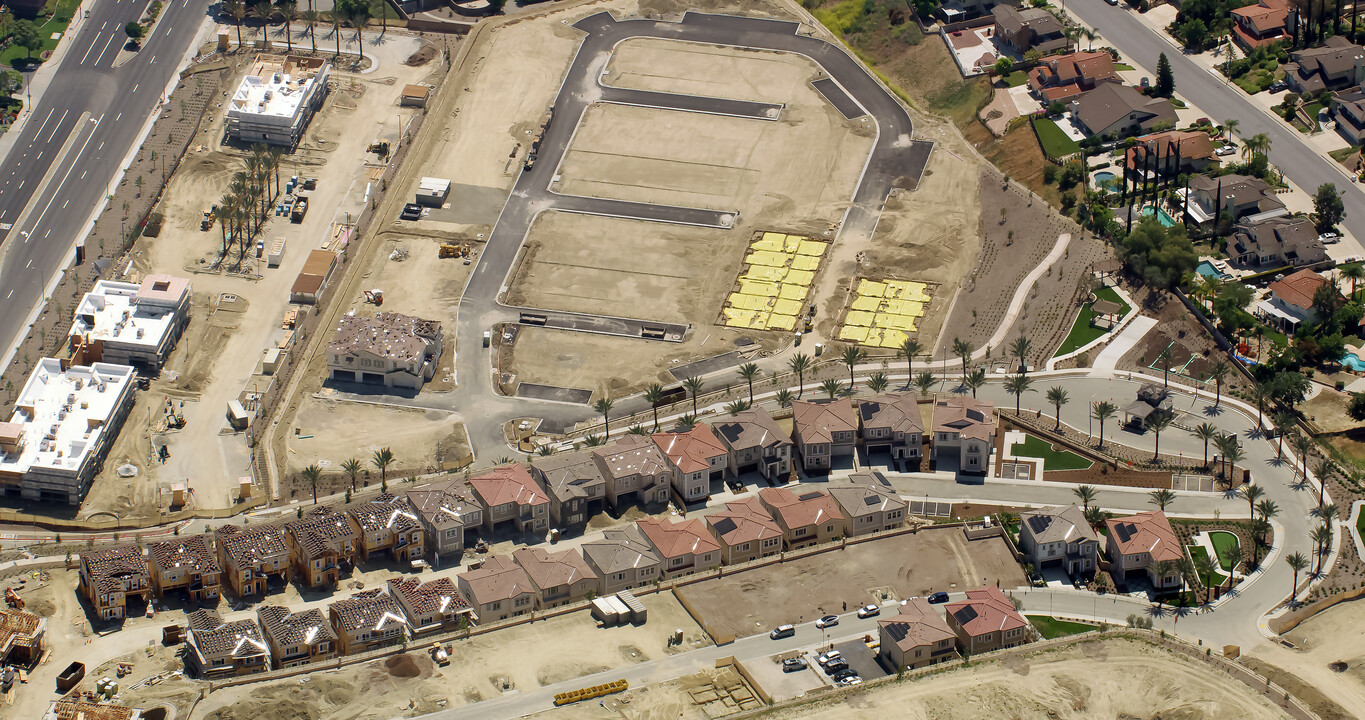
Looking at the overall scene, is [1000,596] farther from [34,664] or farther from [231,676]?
[34,664]

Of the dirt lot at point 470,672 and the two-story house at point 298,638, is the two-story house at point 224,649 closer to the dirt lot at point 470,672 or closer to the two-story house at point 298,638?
the two-story house at point 298,638

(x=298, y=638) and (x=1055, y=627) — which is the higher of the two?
(x=1055, y=627)

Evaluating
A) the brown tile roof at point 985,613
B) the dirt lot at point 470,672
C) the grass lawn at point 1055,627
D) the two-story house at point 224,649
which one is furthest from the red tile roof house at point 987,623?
the two-story house at point 224,649

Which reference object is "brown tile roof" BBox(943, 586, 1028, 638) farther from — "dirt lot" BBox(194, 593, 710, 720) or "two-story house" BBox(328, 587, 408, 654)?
"two-story house" BBox(328, 587, 408, 654)

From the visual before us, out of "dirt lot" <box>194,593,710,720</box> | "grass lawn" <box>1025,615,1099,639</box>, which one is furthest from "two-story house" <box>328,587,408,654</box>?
"grass lawn" <box>1025,615,1099,639</box>

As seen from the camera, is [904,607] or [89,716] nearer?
[89,716]

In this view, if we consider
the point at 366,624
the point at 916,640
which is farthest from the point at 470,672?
the point at 916,640

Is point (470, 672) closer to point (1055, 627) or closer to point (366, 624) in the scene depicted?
point (366, 624)

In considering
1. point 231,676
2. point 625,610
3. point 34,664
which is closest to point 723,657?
point 625,610
